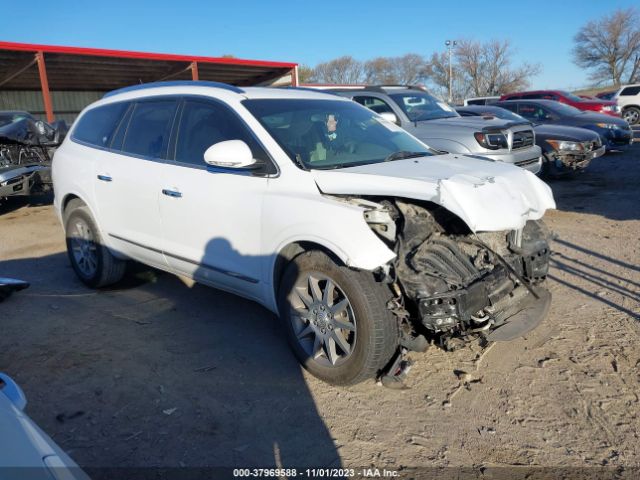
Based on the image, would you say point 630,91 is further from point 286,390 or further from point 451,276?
point 286,390

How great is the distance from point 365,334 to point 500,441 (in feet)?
2.97

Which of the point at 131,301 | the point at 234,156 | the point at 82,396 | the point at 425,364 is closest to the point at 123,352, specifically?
the point at 82,396

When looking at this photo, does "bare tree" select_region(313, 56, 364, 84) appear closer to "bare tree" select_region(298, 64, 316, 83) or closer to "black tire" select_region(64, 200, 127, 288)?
"bare tree" select_region(298, 64, 316, 83)

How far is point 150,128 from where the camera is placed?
445 cm

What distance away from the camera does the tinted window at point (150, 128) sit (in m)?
4.27

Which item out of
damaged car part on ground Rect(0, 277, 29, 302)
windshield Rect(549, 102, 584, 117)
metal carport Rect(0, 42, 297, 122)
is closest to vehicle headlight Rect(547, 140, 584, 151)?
windshield Rect(549, 102, 584, 117)

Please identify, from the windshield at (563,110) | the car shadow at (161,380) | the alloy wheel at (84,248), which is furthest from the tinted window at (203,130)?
the windshield at (563,110)

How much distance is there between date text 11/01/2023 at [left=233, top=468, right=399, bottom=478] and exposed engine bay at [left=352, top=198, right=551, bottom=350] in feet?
2.56

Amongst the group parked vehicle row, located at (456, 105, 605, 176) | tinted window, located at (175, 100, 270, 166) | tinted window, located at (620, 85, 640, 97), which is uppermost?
tinted window, located at (620, 85, 640, 97)

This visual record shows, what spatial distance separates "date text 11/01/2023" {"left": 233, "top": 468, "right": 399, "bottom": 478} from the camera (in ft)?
8.46

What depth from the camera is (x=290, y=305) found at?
3424mm

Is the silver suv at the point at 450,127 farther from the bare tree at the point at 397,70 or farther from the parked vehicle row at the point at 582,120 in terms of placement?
the bare tree at the point at 397,70

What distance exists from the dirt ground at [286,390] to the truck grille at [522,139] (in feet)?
11.8

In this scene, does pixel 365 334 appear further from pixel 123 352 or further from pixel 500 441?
pixel 123 352
